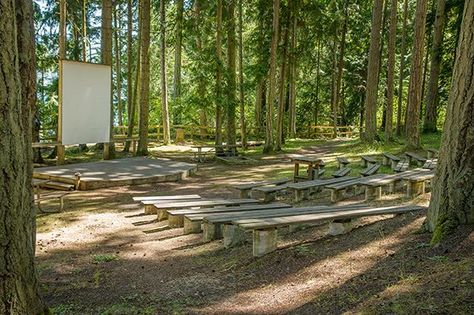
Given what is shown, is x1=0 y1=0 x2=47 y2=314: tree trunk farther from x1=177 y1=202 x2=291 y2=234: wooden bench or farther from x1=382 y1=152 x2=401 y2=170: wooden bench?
x1=382 y1=152 x2=401 y2=170: wooden bench

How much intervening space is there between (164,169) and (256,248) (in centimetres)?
930

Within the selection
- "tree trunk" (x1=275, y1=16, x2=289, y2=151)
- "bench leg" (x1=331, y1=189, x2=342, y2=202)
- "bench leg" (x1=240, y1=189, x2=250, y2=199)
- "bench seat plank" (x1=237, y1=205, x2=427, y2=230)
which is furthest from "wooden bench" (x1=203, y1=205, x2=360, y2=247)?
"tree trunk" (x1=275, y1=16, x2=289, y2=151)

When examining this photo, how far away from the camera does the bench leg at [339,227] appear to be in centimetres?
574

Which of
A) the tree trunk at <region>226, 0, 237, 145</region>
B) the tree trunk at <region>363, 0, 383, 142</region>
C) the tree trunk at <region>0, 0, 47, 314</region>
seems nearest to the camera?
the tree trunk at <region>0, 0, 47, 314</region>

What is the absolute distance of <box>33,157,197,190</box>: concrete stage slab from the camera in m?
11.8

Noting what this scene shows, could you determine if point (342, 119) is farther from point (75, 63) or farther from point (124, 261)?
point (124, 261)

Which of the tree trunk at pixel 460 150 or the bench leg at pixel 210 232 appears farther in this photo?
the bench leg at pixel 210 232

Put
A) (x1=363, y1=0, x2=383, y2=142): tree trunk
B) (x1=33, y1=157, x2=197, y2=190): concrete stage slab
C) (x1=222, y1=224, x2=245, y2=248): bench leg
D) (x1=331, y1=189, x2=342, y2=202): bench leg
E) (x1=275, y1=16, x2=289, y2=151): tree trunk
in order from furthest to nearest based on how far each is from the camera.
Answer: (x1=275, y1=16, x2=289, y2=151): tree trunk → (x1=363, y1=0, x2=383, y2=142): tree trunk → (x1=33, y1=157, x2=197, y2=190): concrete stage slab → (x1=331, y1=189, x2=342, y2=202): bench leg → (x1=222, y1=224, x2=245, y2=248): bench leg

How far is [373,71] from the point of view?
59.5 ft

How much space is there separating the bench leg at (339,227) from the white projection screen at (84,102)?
37.9 ft

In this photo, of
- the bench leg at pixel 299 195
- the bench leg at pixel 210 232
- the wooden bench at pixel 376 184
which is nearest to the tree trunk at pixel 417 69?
the wooden bench at pixel 376 184

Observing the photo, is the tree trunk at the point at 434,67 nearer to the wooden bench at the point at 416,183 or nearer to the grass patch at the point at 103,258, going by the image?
the wooden bench at the point at 416,183

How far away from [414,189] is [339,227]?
3175 mm

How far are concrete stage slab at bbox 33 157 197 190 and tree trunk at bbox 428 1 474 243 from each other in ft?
30.7
